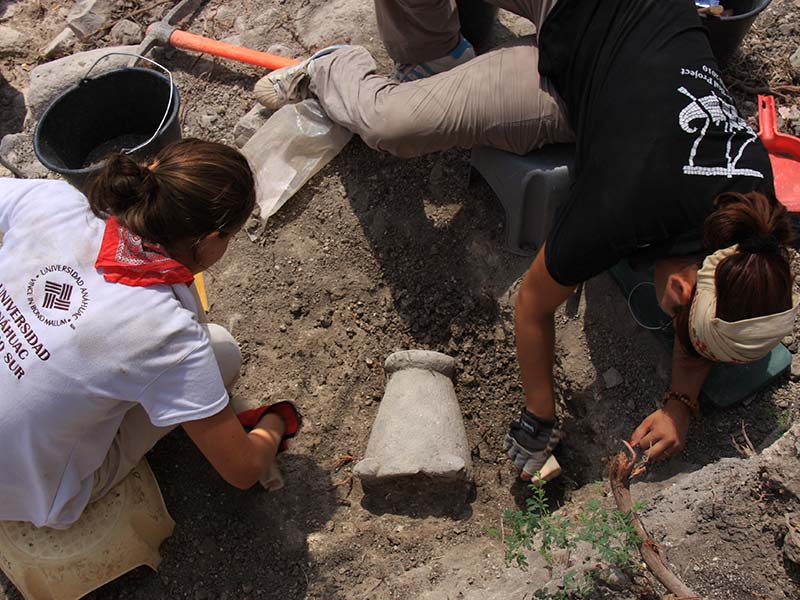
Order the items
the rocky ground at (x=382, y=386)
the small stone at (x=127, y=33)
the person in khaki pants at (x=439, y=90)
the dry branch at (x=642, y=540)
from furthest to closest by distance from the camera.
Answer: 1. the small stone at (x=127, y=33)
2. the person in khaki pants at (x=439, y=90)
3. the rocky ground at (x=382, y=386)
4. the dry branch at (x=642, y=540)

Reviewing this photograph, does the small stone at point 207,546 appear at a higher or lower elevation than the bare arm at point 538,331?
lower

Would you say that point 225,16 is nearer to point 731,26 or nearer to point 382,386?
point 382,386

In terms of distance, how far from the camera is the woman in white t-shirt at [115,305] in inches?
64.9

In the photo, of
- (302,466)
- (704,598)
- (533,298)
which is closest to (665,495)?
(704,598)

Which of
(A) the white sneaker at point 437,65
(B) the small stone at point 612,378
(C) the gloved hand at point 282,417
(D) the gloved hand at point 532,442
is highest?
(A) the white sneaker at point 437,65

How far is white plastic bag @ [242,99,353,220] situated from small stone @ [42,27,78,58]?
1.71m

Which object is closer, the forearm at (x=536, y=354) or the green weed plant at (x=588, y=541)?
the green weed plant at (x=588, y=541)

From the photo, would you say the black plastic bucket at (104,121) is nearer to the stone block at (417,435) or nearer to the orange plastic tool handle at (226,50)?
the orange plastic tool handle at (226,50)

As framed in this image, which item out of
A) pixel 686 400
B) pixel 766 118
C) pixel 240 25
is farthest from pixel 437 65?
pixel 686 400

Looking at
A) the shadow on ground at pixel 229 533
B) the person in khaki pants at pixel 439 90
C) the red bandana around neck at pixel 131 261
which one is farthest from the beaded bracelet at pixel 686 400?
the red bandana around neck at pixel 131 261

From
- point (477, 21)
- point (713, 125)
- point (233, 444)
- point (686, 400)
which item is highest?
point (713, 125)

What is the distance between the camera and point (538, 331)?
2.15 m

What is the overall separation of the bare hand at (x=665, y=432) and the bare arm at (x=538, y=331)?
297 mm

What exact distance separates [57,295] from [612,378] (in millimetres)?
1740
